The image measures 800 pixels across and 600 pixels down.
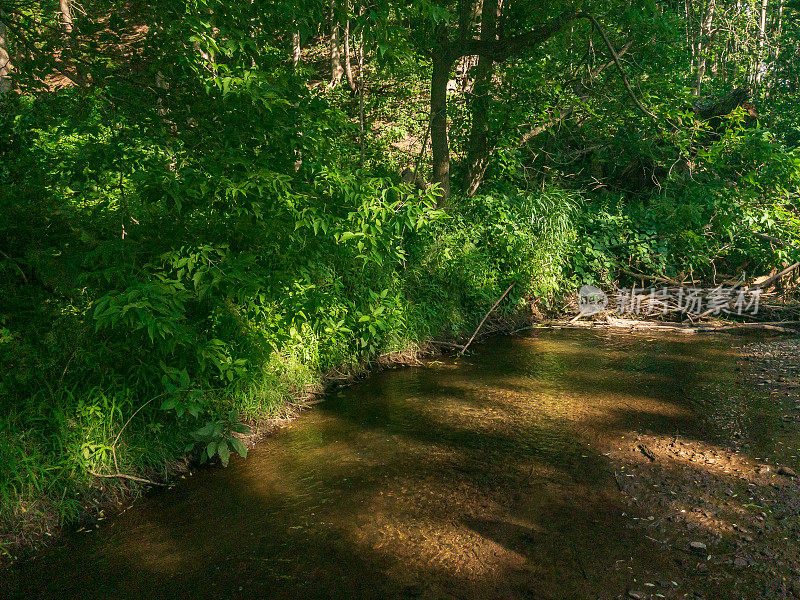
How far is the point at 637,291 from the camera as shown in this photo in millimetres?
11102

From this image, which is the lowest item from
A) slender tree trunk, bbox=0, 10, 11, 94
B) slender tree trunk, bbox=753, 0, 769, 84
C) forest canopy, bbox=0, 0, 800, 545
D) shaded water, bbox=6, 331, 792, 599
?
shaded water, bbox=6, 331, 792, 599

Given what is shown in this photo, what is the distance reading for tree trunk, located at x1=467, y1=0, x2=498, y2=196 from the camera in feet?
32.7

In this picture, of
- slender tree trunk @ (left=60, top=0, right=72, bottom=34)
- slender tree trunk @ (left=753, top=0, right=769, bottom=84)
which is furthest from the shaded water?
slender tree trunk @ (left=753, top=0, right=769, bottom=84)

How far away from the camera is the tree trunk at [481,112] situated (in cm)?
998

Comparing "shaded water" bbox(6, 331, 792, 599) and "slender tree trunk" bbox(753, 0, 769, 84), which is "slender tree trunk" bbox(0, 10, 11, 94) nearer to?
"shaded water" bbox(6, 331, 792, 599)

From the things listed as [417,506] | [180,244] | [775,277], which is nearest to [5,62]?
[180,244]

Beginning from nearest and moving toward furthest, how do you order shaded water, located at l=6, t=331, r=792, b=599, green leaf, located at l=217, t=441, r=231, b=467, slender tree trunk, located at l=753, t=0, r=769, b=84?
shaded water, located at l=6, t=331, r=792, b=599, green leaf, located at l=217, t=441, r=231, b=467, slender tree trunk, located at l=753, t=0, r=769, b=84

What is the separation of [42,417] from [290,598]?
7.36ft

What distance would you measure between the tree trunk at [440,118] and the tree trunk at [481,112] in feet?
2.63

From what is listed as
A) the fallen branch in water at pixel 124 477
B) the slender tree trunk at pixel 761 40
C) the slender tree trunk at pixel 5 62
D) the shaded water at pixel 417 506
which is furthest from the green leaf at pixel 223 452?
the slender tree trunk at pixel 761 40

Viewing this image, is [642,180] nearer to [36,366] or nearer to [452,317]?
[452,317]

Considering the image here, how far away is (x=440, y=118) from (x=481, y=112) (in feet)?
3.45

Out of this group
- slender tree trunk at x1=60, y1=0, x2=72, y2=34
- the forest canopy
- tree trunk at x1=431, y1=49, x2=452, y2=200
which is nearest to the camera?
the forest canopy

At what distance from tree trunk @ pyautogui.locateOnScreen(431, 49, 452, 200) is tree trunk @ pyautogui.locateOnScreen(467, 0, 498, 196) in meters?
0.80
